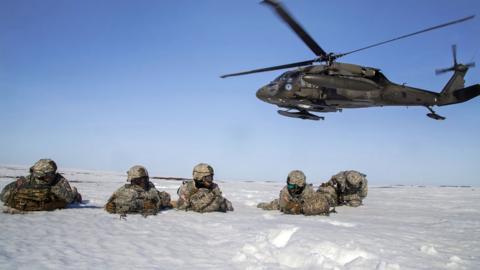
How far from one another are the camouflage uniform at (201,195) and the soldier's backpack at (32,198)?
282cm

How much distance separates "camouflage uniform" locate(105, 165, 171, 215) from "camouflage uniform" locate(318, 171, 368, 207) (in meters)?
5.61

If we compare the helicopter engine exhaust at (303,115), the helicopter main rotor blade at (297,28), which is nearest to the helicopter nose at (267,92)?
the helicopter engine exhaust at (303,115)

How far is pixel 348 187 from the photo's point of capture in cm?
1094

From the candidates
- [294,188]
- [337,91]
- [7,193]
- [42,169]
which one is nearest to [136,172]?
[42,169]

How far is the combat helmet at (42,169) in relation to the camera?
7.34m

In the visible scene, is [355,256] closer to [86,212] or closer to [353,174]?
[86,212]

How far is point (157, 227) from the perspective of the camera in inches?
236

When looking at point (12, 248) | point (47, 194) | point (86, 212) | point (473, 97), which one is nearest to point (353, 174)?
point (473, 97)

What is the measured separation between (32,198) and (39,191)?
18cm

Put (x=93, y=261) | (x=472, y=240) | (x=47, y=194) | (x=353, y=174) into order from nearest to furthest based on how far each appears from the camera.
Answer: (x=93, y=261) → (x=472, y=240) → (x=47, y=194) → (x=353, y=174)

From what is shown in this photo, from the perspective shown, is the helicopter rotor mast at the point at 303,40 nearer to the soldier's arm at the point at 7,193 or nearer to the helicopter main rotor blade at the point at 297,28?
the helicopter main rotor blade at the point at 297,28

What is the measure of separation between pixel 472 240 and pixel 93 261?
18.3ft

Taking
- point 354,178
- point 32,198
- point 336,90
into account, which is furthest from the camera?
point 336,90

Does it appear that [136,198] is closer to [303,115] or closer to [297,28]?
[297,28]
